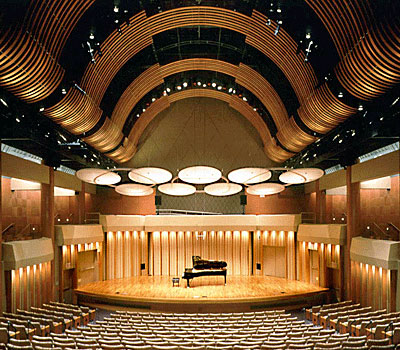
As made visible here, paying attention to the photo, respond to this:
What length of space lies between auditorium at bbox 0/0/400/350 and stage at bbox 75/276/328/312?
0.11m

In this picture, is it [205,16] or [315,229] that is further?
[315,229]

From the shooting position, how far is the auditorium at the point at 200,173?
11.0 metres

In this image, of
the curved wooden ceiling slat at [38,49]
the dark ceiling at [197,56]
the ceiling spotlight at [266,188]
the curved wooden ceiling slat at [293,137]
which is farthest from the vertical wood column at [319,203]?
the curved wooden ceiling slat at [38,49]

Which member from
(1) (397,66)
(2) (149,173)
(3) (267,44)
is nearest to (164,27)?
(3) (267,44)

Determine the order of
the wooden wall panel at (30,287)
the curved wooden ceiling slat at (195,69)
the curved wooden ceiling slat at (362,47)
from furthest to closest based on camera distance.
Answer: the curved wooden ceiling slat at (195,69) → the wooden wall panel at (30,287) → the curved wooden ceiling slat at (362,47)

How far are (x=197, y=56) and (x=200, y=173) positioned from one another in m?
7.92

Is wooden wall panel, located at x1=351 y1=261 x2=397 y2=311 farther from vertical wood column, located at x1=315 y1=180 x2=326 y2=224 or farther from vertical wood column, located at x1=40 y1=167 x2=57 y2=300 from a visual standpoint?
vertical wood column, located at x1=40 y1=167 x2=57 y2=300

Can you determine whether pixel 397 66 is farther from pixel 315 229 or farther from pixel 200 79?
pixel 200 79

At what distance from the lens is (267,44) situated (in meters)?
16.9

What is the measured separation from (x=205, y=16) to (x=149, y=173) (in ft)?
24.4

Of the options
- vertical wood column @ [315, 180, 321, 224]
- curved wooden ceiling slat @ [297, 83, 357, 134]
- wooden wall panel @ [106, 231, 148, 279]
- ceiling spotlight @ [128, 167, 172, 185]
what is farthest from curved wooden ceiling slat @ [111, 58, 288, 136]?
wooden wall panel @ [106, 231, 148, 279]

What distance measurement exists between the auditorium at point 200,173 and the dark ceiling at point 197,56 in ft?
0.26

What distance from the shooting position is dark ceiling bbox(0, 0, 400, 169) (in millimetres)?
12320

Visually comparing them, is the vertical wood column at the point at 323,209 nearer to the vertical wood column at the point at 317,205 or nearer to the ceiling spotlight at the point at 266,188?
the vertical wood column at the point at 317,205
